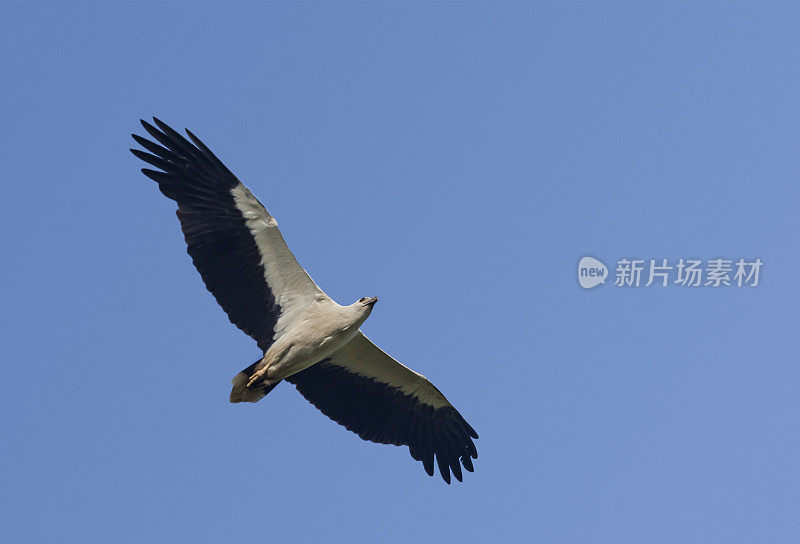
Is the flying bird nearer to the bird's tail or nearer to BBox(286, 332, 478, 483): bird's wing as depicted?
the bird's tail

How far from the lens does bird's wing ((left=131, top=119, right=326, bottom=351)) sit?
20.8 meters

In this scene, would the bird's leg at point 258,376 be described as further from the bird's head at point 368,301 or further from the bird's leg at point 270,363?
the bird's head at point 368,301

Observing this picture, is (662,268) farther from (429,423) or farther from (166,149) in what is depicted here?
(166,149)

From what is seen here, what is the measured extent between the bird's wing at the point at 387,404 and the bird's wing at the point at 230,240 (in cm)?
149

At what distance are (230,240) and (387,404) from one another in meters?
4.34

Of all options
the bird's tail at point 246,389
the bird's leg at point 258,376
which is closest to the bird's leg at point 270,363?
the bird's leg at point 258,376

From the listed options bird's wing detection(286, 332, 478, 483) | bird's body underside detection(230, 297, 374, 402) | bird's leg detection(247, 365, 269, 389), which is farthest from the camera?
bird's wing detection(286, 332, 478, 483)

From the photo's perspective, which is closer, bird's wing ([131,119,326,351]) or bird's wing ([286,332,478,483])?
bird's wing ([131,119,326,351])

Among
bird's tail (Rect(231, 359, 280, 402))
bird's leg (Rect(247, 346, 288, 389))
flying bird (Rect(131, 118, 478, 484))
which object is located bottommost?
bird's tail (Rect(231, 359, 280, 402))

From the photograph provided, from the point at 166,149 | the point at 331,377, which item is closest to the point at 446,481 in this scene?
the point at 331,377

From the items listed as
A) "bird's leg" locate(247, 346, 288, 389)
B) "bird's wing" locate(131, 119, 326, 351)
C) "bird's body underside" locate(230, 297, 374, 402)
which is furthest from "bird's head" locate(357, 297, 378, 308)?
"bird's leg" locate(247, 346, 288, 389)

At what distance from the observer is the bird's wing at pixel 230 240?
20.8 metres

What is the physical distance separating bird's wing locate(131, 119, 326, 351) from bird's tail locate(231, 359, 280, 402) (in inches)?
23.4

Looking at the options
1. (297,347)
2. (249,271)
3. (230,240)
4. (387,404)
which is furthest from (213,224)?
(387,404)
